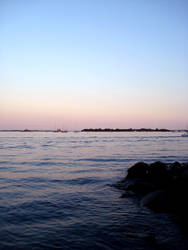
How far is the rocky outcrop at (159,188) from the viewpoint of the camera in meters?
6.95

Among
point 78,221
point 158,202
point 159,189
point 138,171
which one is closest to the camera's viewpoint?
point 78,221

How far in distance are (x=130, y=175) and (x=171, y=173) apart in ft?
7.92

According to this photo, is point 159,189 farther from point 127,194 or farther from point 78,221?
point 78,221

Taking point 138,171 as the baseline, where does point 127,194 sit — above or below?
below

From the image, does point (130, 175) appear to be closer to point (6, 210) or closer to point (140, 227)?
point (140, 227)

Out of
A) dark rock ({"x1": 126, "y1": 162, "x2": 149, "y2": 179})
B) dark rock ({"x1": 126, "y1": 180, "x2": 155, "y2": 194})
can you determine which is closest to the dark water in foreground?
dark rock ({"x1": 126, "y1": 180, "x2": 155, "y2": 194})

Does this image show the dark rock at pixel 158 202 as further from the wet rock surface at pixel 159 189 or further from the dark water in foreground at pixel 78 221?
the dark water in foreground at pixel 78 221

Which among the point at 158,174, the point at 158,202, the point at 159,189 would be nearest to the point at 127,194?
the point at 159,189

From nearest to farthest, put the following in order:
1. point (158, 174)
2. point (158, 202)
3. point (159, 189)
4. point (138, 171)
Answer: point (158, 202) → point (159, 189) → point (158, 174) → point (138, 171)

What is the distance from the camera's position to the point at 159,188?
9.42 meters

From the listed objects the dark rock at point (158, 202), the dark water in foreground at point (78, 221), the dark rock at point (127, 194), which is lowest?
the dark rock at point (127, 194)

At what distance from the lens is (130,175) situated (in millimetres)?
11977

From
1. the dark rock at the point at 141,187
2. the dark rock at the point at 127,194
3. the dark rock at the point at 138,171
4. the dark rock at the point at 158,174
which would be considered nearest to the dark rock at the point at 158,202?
the dark rock at the point at 127,194

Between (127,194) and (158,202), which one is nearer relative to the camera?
(158,202)
